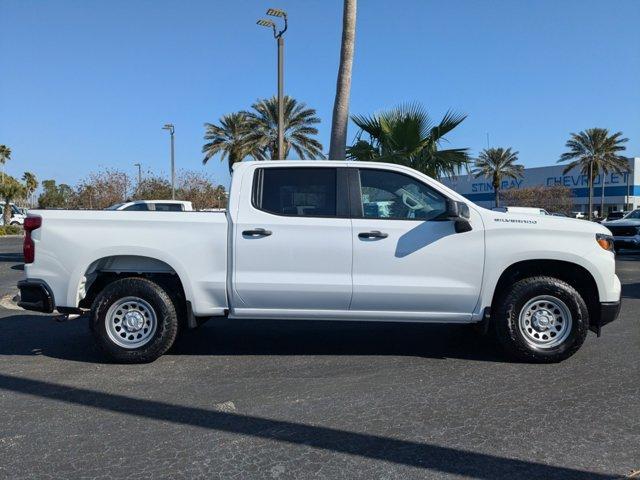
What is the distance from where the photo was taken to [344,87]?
12484mm

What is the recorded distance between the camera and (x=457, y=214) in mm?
5340

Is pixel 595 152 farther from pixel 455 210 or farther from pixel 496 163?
pixel 455 210

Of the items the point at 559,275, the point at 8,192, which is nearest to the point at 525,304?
the point at 559,275

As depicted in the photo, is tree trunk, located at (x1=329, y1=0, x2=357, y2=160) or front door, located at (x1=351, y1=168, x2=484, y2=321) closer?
front door, located at (x1=351, y1=168, x2=484, y2=321)

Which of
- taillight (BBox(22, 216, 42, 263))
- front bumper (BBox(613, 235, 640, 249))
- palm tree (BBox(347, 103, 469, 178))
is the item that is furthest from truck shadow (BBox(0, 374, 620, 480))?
front bumper (BBox(613, 235, 640, 249))

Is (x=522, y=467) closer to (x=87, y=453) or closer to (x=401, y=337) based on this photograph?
(x=87, y=453)

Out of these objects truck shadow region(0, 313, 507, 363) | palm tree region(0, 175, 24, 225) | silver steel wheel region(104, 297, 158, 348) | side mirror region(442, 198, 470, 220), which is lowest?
truck shadow region(0, 313, 507, 363)

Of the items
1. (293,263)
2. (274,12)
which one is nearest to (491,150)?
(274,12)

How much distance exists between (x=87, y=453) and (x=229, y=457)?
0.93m

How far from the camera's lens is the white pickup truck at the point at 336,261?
216 inches

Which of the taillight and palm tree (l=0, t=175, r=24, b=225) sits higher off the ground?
palm tree (l=0, t=175, r=24, b=225)

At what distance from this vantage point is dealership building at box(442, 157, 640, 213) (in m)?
59.5

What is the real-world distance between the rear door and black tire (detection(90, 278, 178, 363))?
2.30 feet

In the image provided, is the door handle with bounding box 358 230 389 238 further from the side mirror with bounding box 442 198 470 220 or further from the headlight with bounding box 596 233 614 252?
the headlight with bounding box 596 233 614 252
